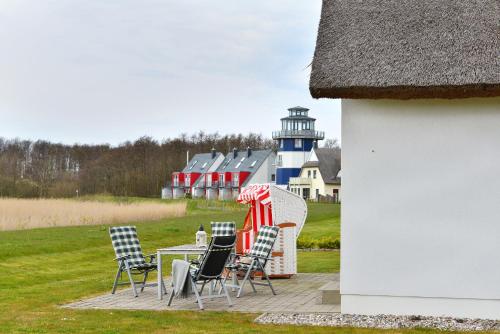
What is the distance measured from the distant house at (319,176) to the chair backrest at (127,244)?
56689 millimetres

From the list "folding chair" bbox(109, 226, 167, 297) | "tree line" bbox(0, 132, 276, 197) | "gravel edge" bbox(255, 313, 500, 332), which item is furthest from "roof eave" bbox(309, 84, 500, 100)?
"tree line" bbox(0, 132, 276, 197)

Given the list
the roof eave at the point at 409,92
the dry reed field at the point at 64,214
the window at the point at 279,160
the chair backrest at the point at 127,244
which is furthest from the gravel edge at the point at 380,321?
the window at the point at 279,160

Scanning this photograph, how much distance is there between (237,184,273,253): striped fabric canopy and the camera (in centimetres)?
1334

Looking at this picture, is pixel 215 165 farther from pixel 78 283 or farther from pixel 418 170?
pixel 418 170

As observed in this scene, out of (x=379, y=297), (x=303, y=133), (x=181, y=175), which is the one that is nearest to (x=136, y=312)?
(x=379, y=297)

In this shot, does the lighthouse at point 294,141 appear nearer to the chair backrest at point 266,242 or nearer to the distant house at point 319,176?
the distant house at point 319,176

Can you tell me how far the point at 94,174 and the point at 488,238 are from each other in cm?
5806

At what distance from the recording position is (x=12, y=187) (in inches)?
1538

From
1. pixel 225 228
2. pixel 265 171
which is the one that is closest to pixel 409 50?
pixel 225 228

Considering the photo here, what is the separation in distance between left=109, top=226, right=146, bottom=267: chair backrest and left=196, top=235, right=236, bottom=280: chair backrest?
1.70m

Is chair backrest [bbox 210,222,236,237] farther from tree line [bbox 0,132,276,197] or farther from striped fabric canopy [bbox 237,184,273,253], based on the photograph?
tree line [bbox 0,132,276,197]

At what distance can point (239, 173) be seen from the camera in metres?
75.1

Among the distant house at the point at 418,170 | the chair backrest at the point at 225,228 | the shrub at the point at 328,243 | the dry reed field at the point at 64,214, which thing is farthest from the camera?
the dry reed field at the point at 64,214

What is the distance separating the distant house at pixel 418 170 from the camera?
8680 mm
